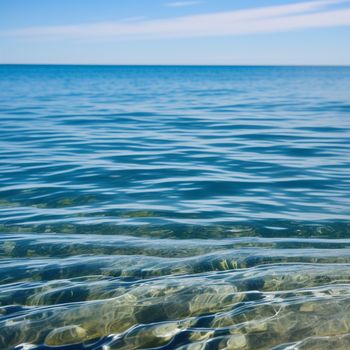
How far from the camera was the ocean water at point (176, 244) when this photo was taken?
13.4 feet

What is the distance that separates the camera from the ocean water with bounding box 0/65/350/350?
13.4 ft

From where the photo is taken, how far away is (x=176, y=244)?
6.62m

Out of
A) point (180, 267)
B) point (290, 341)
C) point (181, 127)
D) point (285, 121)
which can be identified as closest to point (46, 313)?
point (180, 267)

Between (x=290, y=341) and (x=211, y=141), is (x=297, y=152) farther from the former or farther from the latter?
(x=290, y=341)

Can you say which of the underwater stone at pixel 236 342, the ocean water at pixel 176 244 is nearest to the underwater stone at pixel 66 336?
the ocean water at pixel 176 244

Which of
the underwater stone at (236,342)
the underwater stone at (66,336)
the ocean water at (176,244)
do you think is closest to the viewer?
the underwater stone at (236,342)

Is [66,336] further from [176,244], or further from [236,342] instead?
[176,244]

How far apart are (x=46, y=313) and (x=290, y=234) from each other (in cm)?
389

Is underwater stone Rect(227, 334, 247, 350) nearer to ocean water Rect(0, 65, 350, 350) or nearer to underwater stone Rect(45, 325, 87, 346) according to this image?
ocean water Rect(0, 65, 350, 350)

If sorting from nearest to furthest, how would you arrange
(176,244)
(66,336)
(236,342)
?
1. (236,342)
2. (66,336)
3. (176,244)

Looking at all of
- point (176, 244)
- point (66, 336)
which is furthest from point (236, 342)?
point (176, 244)

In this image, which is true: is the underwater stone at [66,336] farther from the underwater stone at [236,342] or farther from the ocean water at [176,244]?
the underwater stone at [236,342]

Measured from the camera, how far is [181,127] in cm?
1867

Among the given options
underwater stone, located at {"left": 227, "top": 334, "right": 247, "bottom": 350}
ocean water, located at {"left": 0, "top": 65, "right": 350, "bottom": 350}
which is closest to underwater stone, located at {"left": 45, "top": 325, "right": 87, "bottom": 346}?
ocean water, located at {"left": 0, "top": 65, "right": 350, "bottom": 350}
